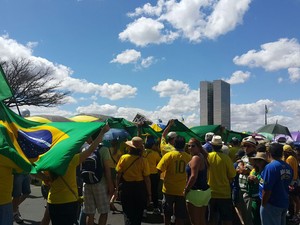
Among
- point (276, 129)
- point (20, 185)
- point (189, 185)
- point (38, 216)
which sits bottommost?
point (38, 216)

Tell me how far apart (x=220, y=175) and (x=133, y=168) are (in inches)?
55.7

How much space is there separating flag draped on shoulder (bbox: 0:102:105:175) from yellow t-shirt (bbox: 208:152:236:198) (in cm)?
212

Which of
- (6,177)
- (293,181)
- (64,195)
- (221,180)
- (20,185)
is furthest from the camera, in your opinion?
(293,181)

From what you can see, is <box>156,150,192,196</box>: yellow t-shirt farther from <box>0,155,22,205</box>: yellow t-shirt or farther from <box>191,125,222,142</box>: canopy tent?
<box>191,125,222,142</box>: canopy tent

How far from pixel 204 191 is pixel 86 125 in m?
2.13

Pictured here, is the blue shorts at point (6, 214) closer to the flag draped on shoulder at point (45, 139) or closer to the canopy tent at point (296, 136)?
the flag draped on shoulder at point (45, 139)

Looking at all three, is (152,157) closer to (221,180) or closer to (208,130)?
(221,180)

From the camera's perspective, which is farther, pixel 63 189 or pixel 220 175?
pixel 220 175

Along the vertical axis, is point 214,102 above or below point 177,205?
above

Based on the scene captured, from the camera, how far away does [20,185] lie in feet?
23.1

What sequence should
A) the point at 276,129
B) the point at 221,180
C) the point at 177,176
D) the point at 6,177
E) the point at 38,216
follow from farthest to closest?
the point at 276,129, the point at 38,216, the point at 177,176, the point at 221,180, the point at 6,177

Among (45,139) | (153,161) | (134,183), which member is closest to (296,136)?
(153,161)

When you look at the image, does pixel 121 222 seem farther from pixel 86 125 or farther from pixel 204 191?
pixel 86 125

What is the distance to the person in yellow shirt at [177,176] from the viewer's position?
612 cm
